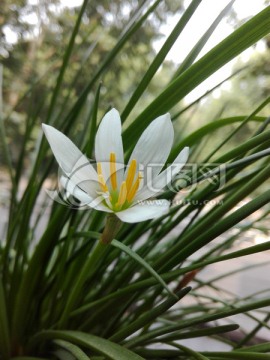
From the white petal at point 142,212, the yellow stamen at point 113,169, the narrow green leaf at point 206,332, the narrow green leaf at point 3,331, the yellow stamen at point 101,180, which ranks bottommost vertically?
the narrow green leaf at point 3,331

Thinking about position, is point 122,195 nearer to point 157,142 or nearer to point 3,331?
point 157,142

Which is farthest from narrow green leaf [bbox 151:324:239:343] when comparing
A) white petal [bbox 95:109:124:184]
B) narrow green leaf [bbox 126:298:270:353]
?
white petal [bbox 95:109:124:184]

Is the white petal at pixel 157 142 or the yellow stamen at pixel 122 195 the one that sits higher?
the white petal at pixel 157 142

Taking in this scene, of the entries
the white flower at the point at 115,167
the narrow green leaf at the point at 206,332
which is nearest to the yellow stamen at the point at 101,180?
the white flower at the point at 115,167

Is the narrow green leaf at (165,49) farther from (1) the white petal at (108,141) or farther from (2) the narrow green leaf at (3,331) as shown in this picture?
(2) the narrow green leaf at (3,331)

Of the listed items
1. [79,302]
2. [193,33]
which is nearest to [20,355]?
[79,302]

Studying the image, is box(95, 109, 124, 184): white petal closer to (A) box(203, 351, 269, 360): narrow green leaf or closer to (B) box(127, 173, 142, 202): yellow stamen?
(B) box(127, 173, 142, 202): yellow stamen

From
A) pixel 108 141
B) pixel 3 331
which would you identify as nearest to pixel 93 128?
pixel 108 141

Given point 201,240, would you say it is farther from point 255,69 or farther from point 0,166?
point 0,166
